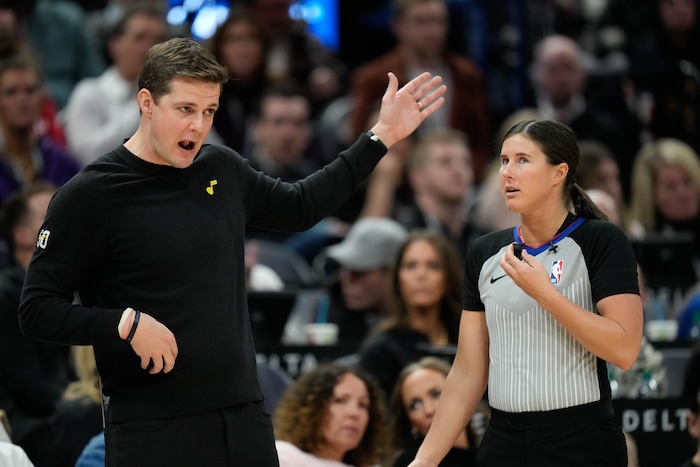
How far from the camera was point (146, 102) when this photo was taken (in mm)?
3770

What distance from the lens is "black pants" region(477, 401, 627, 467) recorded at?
370cm

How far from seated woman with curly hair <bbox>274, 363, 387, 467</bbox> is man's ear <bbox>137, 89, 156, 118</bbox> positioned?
6.88 feet

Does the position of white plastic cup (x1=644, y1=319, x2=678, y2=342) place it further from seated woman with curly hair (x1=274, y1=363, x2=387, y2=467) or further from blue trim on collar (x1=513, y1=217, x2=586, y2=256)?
blue trim on collar (x1=513, y1=217, x2=586, y2=256)

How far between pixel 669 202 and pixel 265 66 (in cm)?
344

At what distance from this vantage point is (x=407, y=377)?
18.8ft

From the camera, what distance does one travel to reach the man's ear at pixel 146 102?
3.76 metres

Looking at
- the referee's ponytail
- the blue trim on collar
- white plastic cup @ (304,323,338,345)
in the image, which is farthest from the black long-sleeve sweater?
white plastic cup @ (304,323,338,345)

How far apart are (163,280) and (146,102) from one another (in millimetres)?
552

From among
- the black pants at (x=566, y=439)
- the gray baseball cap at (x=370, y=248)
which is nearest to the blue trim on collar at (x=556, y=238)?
the black pants at (x=566, y=439)

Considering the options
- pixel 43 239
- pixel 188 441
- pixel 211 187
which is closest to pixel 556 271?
pixel 211 187

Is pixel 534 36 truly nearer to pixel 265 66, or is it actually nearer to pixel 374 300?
pixel 265 66

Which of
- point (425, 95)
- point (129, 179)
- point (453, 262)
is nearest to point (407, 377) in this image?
point (453, 262)

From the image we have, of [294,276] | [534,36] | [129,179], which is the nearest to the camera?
[129,179]

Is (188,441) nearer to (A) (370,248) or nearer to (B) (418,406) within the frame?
(B) (418,406)
